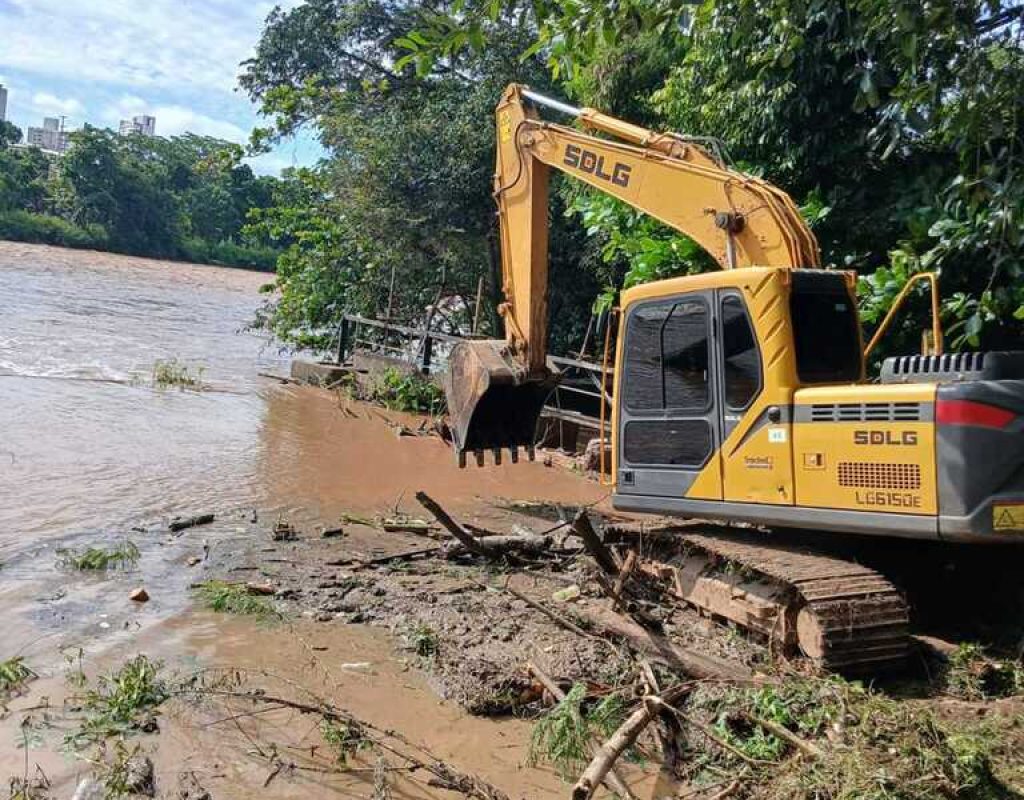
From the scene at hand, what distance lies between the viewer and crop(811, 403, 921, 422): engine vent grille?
491 centimetres

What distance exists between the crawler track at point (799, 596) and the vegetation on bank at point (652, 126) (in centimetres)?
219

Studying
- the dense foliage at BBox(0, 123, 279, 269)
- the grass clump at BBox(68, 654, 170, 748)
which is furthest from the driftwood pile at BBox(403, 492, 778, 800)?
the dense foliage at BBox(0, 123, 279, 269)

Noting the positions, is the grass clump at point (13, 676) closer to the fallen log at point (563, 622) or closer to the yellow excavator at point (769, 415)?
the fallen log at point (563, 622)

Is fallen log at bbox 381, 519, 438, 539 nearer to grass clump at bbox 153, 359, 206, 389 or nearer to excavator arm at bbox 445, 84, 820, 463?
excavator arm at bbox 445, 84, 820, 463

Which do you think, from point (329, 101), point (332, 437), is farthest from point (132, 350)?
point (332, 437)

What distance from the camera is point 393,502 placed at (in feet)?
32.5

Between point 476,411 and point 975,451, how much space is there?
3873mm

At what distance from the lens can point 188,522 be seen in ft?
27.3

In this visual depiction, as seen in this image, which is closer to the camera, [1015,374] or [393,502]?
[1015,374]

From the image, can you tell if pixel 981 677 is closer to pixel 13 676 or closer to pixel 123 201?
pixel 13 676

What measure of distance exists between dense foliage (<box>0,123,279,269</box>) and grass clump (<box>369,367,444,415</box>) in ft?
131

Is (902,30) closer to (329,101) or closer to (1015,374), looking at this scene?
(1015,374)

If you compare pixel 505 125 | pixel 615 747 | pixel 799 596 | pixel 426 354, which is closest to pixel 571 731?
pixel 615 747

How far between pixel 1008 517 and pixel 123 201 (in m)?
65.2
